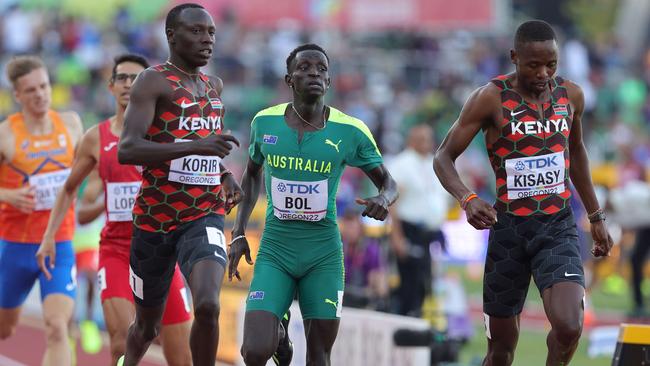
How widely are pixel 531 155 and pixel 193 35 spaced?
2283mm

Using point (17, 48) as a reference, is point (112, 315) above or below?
below

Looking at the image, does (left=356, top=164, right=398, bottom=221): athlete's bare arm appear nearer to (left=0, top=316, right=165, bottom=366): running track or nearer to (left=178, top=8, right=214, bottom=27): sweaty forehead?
(left=178, top=8, right=214, bottom=27): sweaty forehead

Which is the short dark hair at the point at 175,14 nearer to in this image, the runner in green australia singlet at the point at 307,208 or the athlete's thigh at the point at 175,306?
the runner in green australia singlet at the point at 307,208

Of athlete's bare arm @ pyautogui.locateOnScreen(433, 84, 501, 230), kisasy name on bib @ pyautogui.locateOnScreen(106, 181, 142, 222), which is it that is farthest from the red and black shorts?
kisasy name on bib @ pyautogui.locateOnScreen(106, 181, 142, 222)

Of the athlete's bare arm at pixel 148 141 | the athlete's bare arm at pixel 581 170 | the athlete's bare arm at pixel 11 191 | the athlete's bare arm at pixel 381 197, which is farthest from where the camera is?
the athlete's bare arm at pixel 11 191

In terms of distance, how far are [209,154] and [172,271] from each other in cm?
122

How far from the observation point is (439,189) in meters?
15.5

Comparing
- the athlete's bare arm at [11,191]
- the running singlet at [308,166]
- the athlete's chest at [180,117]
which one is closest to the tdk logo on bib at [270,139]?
the running singlet at [308,166]

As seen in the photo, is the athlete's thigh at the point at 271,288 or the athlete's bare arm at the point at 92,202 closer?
the athlete's thigh at the point at 271,288

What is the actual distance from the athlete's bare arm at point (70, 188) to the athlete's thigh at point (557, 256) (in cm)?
342

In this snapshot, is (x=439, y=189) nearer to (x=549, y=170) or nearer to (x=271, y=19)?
(x=549, y=170)

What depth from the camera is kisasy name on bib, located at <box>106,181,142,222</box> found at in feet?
30.8

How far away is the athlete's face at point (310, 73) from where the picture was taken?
26.8 ft

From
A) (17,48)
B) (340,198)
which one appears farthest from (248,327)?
(17,48)
